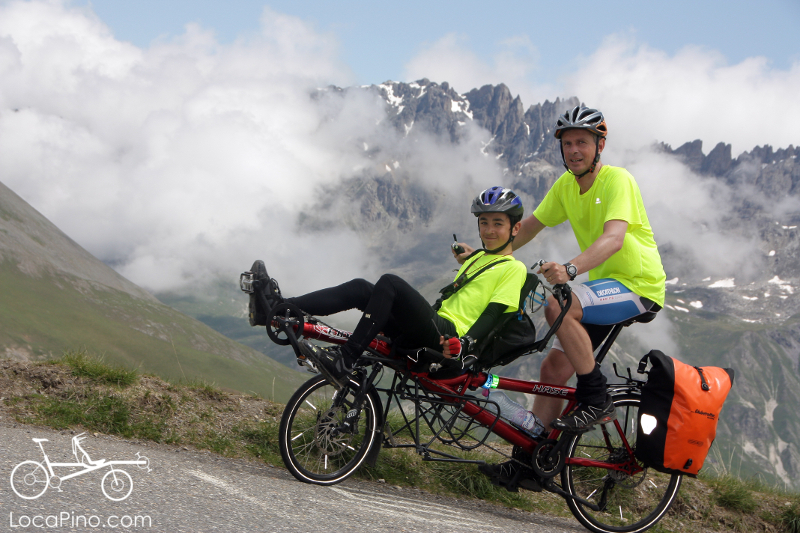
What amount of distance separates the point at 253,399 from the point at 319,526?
392cm

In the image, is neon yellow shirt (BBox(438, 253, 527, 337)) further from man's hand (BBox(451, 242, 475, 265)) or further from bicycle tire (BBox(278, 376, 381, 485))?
bicycle tire (BBox(278, 376, 381, 485))

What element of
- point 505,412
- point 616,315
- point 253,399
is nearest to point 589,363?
point 616,315

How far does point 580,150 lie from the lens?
5930 millimetres

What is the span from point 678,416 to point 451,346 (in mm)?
2313

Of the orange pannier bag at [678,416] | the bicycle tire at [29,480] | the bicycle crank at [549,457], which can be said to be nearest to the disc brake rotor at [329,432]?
the bicycle crank at [549,457]

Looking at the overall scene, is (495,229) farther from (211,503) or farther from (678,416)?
(211,503)

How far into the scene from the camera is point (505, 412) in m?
6.02

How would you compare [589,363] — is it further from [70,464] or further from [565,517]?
[70,464]

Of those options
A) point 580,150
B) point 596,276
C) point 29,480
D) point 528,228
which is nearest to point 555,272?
point 596,276

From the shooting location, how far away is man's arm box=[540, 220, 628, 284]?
16.9 feet

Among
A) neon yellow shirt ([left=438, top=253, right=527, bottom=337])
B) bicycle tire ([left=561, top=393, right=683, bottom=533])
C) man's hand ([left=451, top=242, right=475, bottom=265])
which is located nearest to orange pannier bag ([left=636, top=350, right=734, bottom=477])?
bicycle tire ([left=561, top=393, right=683, bottom=533])

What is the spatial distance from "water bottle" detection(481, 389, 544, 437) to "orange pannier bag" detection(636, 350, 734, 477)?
998 mm

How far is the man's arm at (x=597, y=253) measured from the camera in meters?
5.15

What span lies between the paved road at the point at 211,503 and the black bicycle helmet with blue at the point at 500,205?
262 centimetres
